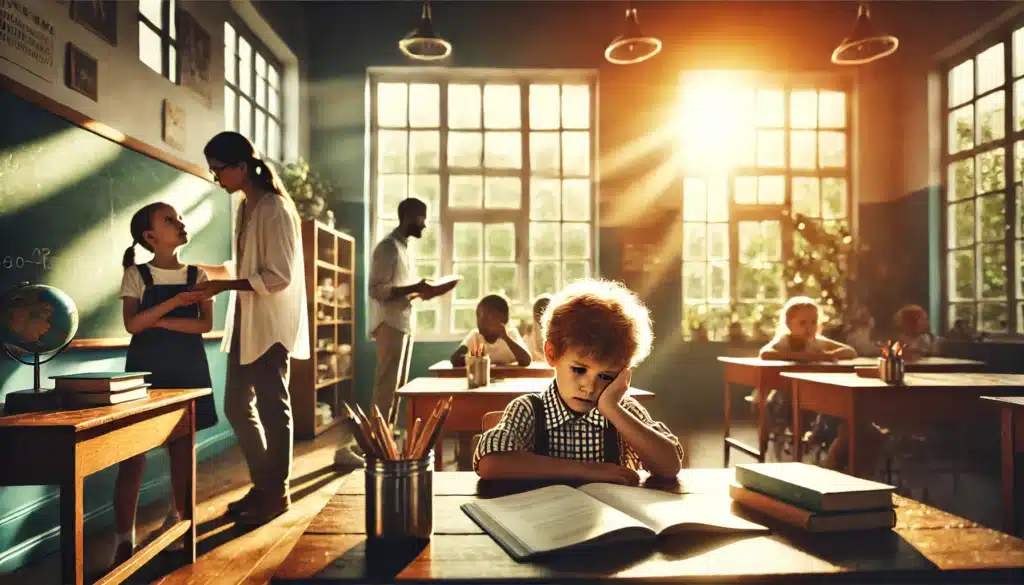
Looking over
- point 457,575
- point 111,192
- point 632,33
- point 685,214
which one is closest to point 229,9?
point 111,192

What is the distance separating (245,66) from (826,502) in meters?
5.93

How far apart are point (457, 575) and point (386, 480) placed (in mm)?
176

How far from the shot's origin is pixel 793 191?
7371 millimetres

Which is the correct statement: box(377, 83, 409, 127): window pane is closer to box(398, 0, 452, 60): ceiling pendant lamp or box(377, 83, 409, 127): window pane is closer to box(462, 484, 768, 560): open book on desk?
box(398, 0, 452, 60): ceiling pendant lamp

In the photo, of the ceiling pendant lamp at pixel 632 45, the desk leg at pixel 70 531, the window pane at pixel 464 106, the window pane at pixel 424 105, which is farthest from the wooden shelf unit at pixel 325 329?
the desk leg at pixel 70 531

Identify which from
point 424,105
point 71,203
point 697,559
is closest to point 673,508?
point 697,559

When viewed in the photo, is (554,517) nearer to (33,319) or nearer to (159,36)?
(33,319)

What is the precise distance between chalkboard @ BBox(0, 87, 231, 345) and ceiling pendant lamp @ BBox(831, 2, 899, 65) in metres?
4.69

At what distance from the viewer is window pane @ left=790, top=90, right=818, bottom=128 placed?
7.40m

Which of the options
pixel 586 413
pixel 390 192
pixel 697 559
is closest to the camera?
pixel 697 559

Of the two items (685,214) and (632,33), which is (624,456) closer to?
(632,33)

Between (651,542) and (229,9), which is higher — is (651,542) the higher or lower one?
the lower one

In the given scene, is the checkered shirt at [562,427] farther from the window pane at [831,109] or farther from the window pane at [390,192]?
the window pane at [831,109]

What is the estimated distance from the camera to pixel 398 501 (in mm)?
902
